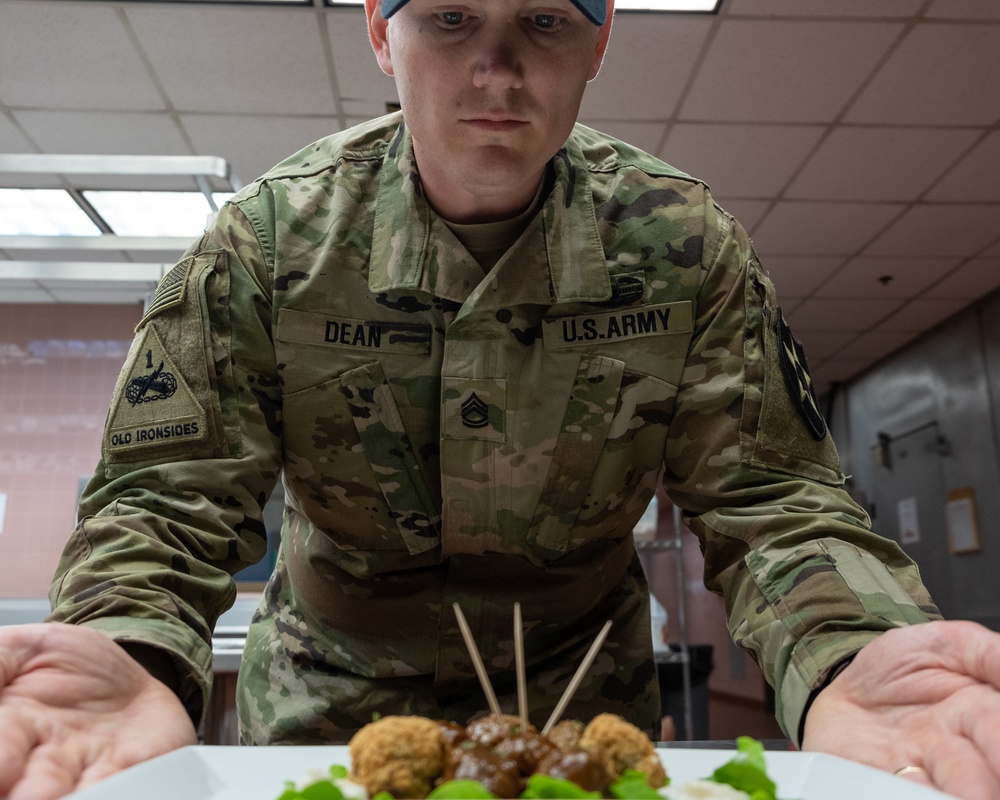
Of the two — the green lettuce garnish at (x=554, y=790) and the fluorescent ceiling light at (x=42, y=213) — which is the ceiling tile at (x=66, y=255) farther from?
the green lettuce garnish at (x=554, y=790)

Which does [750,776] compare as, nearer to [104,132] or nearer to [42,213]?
[104,132]

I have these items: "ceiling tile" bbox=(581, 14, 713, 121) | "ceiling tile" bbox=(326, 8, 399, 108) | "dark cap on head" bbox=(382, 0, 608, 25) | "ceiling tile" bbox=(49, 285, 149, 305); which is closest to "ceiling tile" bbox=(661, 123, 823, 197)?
"ceiling tile" bbox=(581, 14, 713, 121)

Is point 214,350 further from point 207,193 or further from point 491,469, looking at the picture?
point 207,193

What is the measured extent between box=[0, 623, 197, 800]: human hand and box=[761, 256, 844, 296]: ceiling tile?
15.6ft

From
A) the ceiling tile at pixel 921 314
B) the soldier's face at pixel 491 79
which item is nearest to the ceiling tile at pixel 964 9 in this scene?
the soldier's face at pixel 491 79

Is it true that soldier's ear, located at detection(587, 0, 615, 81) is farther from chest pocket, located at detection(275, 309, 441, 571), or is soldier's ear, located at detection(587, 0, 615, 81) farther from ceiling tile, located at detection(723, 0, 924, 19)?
ceiling tile, located at detection(723, 0, 924, 19)

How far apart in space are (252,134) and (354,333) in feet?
10.5

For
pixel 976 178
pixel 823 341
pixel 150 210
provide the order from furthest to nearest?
pixel 823 341 < pixel 150 210 < pixel 976 178

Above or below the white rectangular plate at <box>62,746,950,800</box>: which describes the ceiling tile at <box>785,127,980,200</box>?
above

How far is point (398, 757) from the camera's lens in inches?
23.0

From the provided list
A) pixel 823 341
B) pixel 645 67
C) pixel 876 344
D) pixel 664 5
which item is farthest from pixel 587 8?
pixel 876 344

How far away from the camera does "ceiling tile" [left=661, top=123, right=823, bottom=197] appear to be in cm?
383

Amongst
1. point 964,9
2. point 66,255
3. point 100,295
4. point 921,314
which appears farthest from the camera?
point 921,314

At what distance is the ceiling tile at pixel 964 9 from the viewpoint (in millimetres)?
3021
